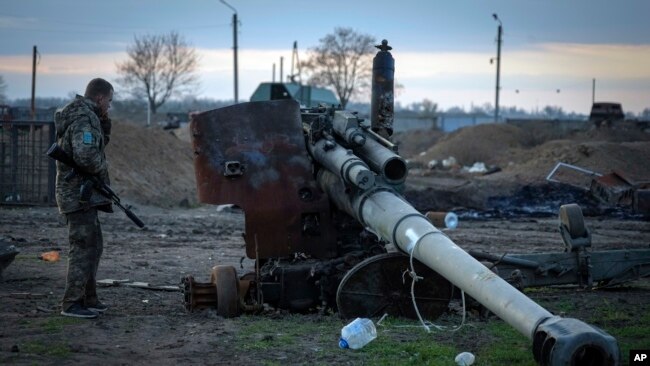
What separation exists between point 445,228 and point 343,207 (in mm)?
9229

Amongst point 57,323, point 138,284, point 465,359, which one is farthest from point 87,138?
point 465,359

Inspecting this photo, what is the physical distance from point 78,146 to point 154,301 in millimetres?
2223

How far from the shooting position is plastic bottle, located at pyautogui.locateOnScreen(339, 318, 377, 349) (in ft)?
25.2

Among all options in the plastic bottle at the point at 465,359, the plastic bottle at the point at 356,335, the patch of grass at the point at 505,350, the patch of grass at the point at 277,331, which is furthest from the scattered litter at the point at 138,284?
the plastic bottle at the point at 465,359

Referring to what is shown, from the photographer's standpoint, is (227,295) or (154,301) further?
(154,301)

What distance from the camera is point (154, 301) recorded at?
1018 cm

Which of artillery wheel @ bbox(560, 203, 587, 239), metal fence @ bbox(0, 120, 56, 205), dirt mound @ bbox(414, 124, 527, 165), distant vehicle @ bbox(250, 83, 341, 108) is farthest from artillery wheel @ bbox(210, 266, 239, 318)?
dirt mound @ bbox(414, 124, 527, 165)

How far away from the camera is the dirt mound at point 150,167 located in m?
25.0

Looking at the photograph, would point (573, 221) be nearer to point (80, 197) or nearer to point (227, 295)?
point (227, 295)

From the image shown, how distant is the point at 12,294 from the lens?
9984 millimetres

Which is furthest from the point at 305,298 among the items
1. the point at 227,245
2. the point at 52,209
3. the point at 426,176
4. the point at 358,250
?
the point at 426,176

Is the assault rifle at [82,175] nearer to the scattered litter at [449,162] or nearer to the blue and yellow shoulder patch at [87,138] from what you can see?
the blue and yellow shoulder patch at [87,138]

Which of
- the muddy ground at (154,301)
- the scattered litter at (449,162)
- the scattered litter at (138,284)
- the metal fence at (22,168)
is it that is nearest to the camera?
the muddy ground at (154,301)

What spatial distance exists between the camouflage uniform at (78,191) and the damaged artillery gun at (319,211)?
103 centimetres
